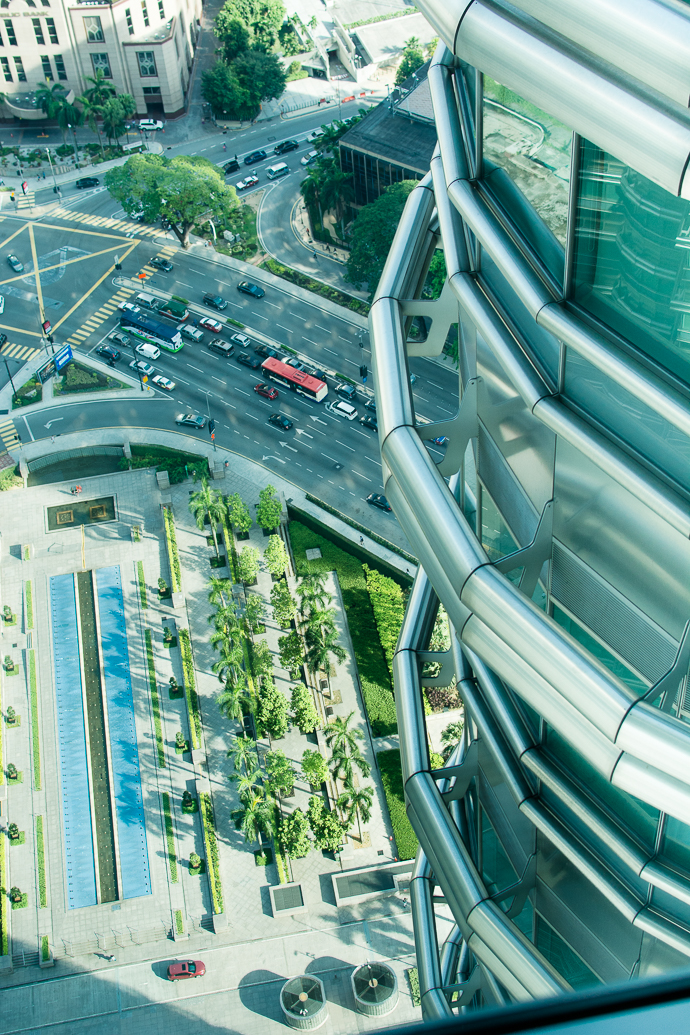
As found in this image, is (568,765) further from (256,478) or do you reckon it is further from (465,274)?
(256,478)

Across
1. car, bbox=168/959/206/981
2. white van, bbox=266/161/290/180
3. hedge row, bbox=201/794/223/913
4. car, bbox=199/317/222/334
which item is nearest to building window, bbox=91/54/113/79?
white van, bbox=266/161/290/180

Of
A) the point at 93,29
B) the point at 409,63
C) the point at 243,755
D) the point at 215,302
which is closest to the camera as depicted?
the point at 243,755

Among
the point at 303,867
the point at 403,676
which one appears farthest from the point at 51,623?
the point at 403,676

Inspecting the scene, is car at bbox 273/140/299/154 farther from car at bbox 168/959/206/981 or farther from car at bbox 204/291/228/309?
car at bbox 168/959/206/981

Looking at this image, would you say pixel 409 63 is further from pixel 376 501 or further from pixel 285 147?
pixel 376 501

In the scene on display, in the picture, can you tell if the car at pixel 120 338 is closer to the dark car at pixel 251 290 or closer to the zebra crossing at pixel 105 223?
the dark car at pixel 251 290

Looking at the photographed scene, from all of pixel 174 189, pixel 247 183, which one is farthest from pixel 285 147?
pixel 174 189
